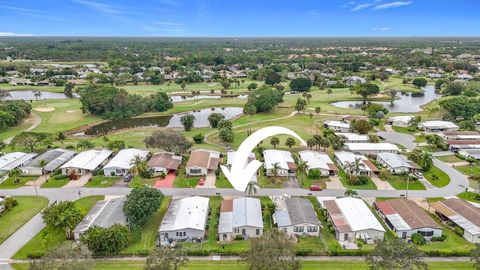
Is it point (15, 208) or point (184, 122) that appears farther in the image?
point (184, 122)

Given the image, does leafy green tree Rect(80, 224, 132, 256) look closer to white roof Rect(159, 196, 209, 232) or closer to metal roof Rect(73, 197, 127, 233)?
metal roof Rect(73, 197, 127, 233)

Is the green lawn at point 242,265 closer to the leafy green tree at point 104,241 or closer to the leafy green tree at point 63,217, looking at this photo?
the leafy green tree at point 104,241

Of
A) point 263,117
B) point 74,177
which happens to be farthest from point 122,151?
point 263,117

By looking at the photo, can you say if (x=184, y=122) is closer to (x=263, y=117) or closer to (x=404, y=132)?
(x=263, y=117)

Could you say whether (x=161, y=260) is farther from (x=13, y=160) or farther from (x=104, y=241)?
(x=13, y=160)

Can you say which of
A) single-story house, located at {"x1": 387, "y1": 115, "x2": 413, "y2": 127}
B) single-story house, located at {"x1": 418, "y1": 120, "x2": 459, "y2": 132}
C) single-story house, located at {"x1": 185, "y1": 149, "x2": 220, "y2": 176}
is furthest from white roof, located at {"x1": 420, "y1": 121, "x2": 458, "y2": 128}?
single-story house, located at {"x1": 185, "y1": 149, "x2": 220, "y2": 176}

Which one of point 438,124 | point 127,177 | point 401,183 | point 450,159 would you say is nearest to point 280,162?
point 401,183
